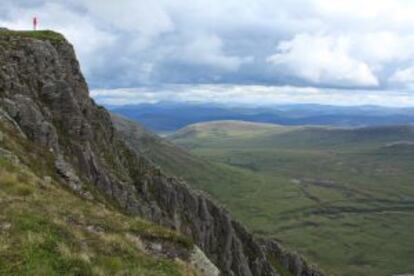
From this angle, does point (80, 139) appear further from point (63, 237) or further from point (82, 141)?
point (63, 237)

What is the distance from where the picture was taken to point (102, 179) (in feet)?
Answer: 236

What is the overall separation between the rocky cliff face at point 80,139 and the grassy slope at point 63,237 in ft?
51.8

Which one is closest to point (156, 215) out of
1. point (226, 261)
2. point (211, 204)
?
point (226, 261)

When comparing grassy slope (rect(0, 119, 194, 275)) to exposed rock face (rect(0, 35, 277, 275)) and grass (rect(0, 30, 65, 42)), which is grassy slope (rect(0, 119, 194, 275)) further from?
grass (rect(0, 30, 65, 42))

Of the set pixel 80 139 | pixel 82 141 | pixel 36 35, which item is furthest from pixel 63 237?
pixel 36 35

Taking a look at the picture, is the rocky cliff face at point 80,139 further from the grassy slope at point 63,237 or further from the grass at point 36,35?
the grassy slope at point 63,237

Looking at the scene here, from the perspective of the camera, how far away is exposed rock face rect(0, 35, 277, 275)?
60719 millimetres

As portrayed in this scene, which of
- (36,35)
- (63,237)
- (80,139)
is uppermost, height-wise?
(36,35)

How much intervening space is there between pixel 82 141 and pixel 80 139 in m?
0.42

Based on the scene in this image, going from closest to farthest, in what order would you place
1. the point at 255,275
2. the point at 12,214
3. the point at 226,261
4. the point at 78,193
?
the point at 12,214 < the point at 78,193 < the point at 226,261 < the point at 255,275

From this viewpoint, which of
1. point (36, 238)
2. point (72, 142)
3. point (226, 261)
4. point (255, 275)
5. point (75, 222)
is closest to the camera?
point (36, 238)

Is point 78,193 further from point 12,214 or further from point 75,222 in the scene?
point 12,214

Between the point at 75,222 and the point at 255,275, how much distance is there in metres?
98.1

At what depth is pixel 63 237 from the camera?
84.4 feet
